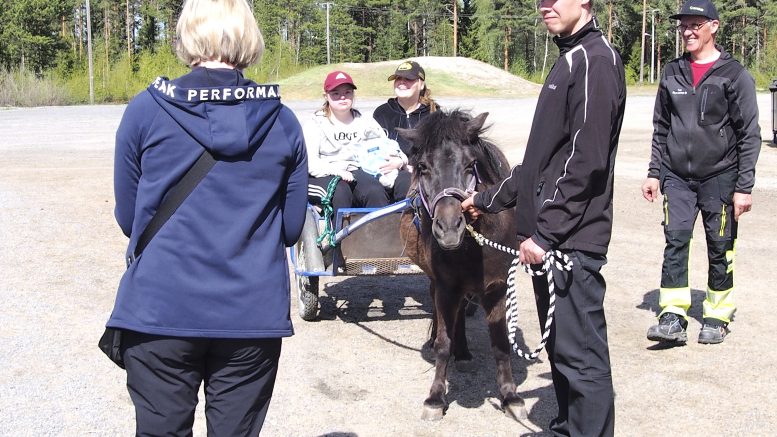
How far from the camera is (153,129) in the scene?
2.34m

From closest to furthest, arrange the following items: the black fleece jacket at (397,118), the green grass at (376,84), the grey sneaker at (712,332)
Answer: the grey sneaker at (712,332), the black fleece jacket at (397,118), the green grass at (376,84)

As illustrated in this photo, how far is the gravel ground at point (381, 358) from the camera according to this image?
4.43 metres

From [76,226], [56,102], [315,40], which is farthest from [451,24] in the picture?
[76,226]

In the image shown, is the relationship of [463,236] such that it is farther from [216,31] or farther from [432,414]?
[216,31]

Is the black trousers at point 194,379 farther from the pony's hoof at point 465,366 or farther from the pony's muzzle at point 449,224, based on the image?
the pony's hoof at point 465,366

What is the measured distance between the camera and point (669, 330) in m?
5.57

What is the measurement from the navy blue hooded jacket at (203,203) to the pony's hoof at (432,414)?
2231mm

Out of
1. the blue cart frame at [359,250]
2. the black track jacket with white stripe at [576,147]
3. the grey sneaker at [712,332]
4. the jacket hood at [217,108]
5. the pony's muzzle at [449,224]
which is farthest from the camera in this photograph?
the blue cart frame at [359,250]

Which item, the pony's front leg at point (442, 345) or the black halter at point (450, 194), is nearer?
the black halter at point (450, 194)

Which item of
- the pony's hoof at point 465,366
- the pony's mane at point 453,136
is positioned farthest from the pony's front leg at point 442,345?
the pony's mane at point 453,136

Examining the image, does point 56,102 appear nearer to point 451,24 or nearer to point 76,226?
point 76,226

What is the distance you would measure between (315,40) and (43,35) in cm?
3164

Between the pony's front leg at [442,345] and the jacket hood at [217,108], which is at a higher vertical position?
the jacket hood at [217,108]

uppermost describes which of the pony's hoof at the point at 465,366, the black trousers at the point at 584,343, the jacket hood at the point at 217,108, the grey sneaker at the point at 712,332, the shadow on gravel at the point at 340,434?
the jacket hood at the point at 217,108
